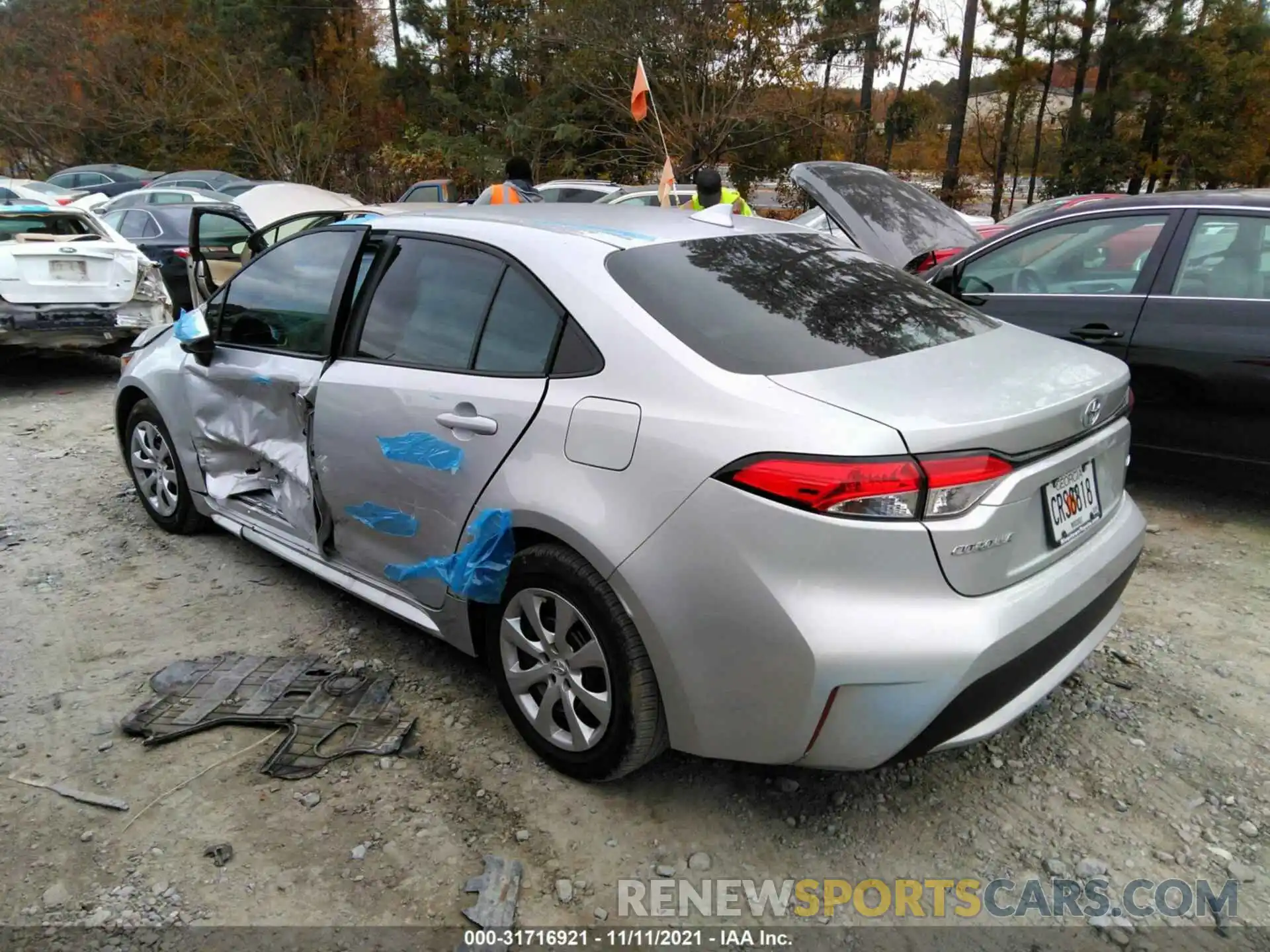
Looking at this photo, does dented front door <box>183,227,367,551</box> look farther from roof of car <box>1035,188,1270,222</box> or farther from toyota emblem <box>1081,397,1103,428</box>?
roof of car <box>1035,188,1270,222</box>

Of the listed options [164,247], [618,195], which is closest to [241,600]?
[164,247]

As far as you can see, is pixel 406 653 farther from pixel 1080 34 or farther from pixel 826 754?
pixel 1080 34

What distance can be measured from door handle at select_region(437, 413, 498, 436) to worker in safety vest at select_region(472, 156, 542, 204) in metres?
4.18

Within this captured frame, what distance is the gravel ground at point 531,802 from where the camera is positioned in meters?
2.28

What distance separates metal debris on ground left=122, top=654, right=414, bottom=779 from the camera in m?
2.79

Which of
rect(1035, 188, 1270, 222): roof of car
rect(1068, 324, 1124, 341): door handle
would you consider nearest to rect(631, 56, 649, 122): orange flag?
rect(1035, 188, 1270, 222): roof of car

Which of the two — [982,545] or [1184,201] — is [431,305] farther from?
[1184,201]

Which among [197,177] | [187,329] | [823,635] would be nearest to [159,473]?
[187,329]

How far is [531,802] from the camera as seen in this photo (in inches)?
101

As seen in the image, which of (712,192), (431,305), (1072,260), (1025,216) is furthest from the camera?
(1025,216)

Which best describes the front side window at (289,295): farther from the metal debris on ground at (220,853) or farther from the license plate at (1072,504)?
the license plate at (1072,504)

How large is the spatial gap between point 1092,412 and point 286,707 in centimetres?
265

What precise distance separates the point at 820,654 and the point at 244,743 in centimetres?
190

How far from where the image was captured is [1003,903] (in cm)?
221
